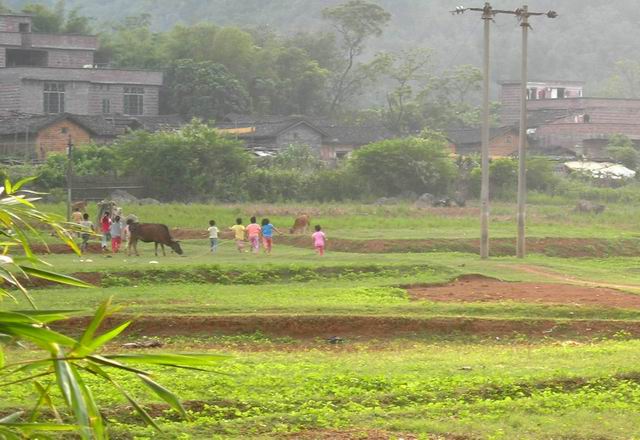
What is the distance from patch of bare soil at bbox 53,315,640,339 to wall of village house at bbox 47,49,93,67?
61096mm

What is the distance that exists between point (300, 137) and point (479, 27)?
3328 inches

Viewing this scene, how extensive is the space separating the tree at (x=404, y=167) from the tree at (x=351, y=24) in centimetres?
3053

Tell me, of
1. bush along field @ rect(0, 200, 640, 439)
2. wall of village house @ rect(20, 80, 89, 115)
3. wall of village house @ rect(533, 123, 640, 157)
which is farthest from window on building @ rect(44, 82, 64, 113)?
bush along field @ rect(0, 200, 640, 439)

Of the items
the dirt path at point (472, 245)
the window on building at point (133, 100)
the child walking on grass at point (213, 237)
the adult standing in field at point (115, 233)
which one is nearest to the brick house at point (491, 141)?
the window on building at point (133, 100)

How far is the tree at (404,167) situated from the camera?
216 feet

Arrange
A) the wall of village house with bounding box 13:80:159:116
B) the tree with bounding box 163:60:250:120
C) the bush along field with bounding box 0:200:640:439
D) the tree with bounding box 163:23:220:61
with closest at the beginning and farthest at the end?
the bush along field with bounding box 0:200:640:439 < the wall of village house with bounding box 13:80:159:116 < the tree with bounding box 163:60:250:120 < the tree with bounding box 163:23:220:61

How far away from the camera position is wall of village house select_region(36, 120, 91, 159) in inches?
2687

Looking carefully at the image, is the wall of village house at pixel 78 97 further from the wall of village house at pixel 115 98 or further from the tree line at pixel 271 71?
the tree line at pixel 271 71

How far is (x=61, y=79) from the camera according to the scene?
77438 mm

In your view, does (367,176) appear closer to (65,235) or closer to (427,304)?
(427,304)

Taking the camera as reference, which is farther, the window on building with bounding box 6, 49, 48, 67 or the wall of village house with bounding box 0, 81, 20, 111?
the window on building with bounding box 6, 49, 48, 67

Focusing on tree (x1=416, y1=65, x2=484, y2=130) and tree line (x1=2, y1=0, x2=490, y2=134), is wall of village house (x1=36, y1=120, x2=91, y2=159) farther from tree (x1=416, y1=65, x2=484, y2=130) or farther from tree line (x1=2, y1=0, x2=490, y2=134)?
tree (x1=416, y1=65, x2=484, y2=130)

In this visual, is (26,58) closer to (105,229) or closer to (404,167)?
(404,167)

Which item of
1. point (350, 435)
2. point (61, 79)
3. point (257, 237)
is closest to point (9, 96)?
point (61, 79)
